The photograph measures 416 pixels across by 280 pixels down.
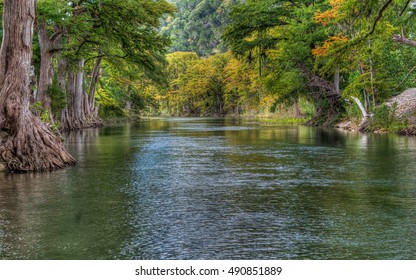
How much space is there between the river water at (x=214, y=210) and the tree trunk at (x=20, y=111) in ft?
2.75

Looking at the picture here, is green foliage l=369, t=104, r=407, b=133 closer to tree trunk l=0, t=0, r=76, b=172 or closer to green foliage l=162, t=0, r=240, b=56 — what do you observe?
tree trunk l=0, t=0, r=76, b=172

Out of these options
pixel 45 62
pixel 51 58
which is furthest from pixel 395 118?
pixel 45 62

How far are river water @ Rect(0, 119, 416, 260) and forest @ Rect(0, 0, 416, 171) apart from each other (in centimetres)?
262

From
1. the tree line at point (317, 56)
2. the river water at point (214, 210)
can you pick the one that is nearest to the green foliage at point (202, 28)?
the tree line at point (317, 56)

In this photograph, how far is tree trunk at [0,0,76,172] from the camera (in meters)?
13.3

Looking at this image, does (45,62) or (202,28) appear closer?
(45,62)

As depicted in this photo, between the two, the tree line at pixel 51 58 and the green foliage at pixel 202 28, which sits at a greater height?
the green foliage at pixel 202 28

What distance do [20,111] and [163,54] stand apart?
53.0 ft

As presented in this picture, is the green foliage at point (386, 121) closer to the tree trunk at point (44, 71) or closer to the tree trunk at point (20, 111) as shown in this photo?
the tree trunk at point (44, 71)

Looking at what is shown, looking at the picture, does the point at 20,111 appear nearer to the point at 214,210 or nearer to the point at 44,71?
the point at 214,210

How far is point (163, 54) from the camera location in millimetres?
29000

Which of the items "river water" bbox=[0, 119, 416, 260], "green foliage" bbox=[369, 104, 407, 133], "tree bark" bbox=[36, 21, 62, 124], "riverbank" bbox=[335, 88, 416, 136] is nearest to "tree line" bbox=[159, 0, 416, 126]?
"riverbank" bbox=[335, 88, 416, 136]

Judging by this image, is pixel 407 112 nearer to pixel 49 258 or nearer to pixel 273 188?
pixel 273 188

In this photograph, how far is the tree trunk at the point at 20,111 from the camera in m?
13.3
